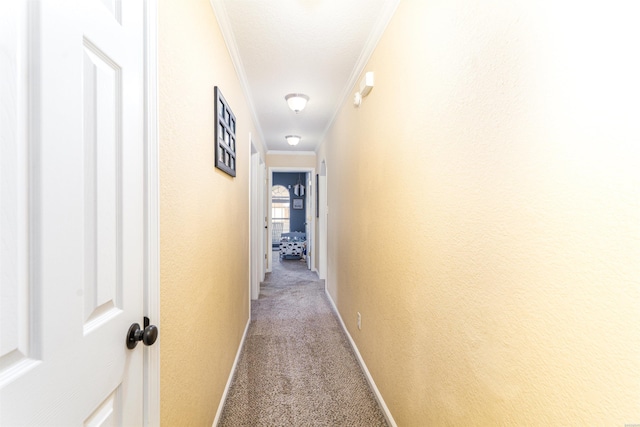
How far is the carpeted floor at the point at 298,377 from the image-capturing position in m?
1.84

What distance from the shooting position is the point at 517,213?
2.64ft

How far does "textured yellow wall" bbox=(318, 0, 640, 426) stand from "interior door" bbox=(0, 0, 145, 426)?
100 cm

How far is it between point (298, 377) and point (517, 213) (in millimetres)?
2001

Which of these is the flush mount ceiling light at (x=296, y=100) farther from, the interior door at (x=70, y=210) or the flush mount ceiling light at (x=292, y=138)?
the interior door at (x=70, y=210)

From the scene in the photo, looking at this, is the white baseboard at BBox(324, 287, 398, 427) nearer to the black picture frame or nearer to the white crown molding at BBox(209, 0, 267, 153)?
the black picture frame

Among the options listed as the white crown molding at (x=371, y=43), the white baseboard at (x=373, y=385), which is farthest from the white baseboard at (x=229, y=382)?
the white crown molding at (x=371, y=43)

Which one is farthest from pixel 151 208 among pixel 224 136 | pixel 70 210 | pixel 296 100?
pixel 296 100

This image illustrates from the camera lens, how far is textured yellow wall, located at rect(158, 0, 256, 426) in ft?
3.37

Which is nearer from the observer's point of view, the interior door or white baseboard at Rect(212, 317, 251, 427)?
the interior door

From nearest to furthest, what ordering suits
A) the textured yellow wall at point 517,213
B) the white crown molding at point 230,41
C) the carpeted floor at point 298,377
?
the textured yellow wall at point 517,213, the white crown molding at point 230,41, the carpeted floor at point 298,377

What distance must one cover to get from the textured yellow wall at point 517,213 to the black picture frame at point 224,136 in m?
0.99

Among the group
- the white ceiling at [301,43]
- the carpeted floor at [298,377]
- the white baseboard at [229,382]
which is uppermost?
the white ceiling at [301,43]

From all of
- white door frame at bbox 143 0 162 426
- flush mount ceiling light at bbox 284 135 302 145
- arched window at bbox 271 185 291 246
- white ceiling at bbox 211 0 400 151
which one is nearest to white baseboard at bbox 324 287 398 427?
white door frame at bbox 143 0 162 426

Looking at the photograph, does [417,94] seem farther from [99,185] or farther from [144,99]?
[99,185]
